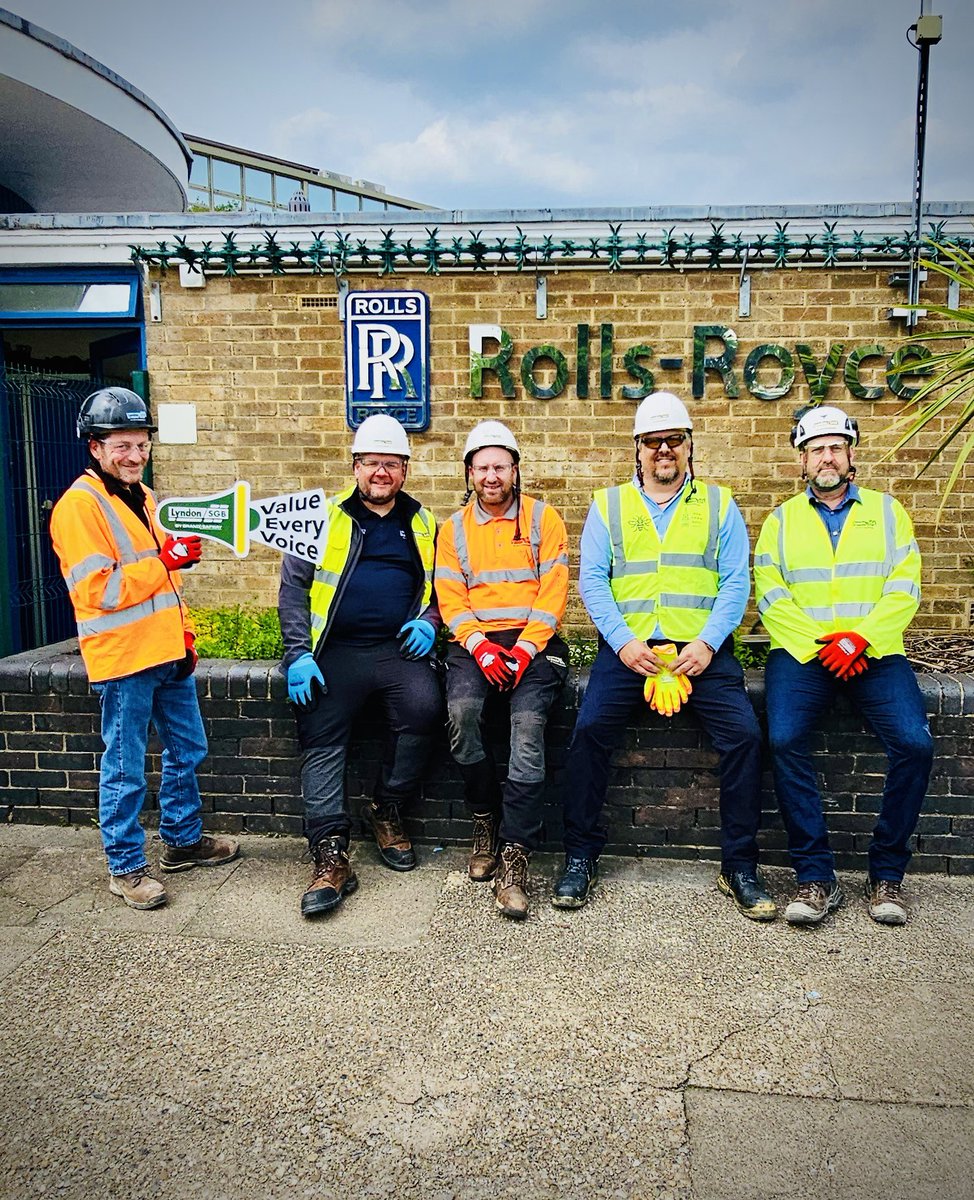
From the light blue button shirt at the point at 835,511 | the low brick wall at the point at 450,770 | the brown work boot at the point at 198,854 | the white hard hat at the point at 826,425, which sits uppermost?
the white hard hat at the point at 826,425

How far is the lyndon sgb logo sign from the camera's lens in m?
5.89

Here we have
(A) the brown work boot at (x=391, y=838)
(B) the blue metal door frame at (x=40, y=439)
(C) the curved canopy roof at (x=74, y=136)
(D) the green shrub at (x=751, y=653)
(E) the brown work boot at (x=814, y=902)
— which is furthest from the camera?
(C) the curved canopy roof at (x=74, y=136)

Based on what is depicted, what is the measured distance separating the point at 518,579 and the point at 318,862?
59.6 inches

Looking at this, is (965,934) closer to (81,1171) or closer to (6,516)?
(81,1171)

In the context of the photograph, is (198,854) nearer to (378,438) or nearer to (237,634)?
(237,634)

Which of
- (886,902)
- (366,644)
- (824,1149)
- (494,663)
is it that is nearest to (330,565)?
(366,644)

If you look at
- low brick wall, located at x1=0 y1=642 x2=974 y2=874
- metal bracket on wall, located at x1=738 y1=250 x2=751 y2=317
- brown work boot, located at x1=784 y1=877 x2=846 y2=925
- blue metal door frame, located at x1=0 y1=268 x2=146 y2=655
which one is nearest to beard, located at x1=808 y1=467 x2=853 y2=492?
low brick wall, located at x1=0 y1=642 x2=974 y2=874

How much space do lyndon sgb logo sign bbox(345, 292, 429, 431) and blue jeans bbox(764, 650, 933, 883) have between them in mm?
3042

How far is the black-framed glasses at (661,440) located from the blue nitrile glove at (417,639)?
1.27 m

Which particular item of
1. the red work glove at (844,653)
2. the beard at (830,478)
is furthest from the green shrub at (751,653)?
the beard at (830,478)

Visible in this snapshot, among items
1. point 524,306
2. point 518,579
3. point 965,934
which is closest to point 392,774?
point 518,579

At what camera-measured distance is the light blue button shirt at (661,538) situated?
4.02 metres

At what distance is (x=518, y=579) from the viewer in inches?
167

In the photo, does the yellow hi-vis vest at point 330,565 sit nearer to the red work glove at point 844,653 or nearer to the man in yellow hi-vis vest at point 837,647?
the man in yellow hi-vis vest at point 837,647
